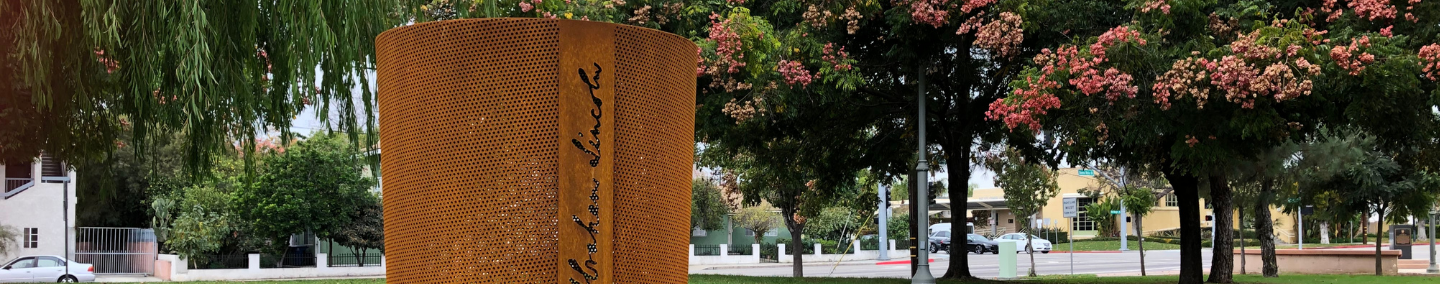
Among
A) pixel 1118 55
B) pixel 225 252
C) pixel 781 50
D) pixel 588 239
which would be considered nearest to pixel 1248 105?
pixel 1118 55

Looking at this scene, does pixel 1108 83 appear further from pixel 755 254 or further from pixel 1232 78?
pixel 755 254

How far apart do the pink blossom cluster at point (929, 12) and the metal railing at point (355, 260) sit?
21400 millimetres

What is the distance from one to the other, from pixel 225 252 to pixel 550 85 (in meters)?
30.0

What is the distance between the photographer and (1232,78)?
1156cm

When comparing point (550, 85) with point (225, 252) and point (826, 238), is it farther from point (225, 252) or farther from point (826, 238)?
point (826, 238)

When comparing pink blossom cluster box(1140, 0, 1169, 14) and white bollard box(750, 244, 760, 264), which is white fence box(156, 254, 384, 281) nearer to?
white bollard box(750, 244, 760, 264)

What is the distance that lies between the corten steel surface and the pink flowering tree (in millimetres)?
8719

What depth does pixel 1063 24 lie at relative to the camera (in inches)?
550

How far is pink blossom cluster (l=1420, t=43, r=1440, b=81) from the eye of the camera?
38.2ft

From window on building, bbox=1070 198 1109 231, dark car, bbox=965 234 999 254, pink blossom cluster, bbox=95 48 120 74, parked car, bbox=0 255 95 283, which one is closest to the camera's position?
pink blossom cluster, bbox=95 48 120 74

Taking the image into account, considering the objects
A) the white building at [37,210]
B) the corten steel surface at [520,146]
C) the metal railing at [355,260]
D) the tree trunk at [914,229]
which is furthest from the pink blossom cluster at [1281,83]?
the white building at [37,210]

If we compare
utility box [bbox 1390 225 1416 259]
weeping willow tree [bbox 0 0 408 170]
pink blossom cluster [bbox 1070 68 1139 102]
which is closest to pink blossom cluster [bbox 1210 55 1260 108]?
pink blossom cluster [bbox 1070 68 1139 102]

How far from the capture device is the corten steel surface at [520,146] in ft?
14.2

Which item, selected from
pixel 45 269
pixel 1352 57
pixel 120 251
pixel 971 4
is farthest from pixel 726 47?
pixel 120 251
